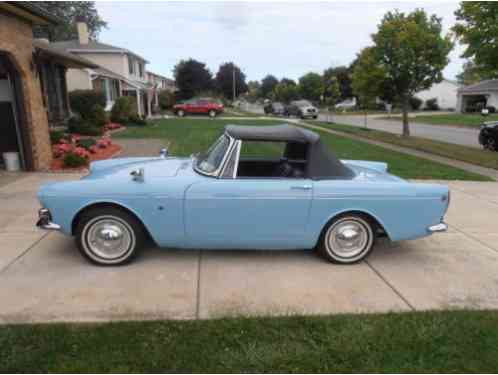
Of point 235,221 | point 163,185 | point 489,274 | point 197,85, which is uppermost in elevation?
point 197,85

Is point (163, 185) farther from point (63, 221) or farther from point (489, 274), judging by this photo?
point (489, 274)

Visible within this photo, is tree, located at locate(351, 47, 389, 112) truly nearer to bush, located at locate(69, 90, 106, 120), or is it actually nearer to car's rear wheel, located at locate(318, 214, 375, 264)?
bush, located at locate(69, 90, 106, 120)

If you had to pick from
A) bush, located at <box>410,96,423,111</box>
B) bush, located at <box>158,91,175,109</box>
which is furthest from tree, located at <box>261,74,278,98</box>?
bush, located at <box>158,91,175,109</box>

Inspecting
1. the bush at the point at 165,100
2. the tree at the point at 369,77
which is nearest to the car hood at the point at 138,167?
the tree at the point at 369,77

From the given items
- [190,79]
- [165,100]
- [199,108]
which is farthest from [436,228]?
[190,79]

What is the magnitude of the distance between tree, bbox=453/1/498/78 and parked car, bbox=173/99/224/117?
22682mm

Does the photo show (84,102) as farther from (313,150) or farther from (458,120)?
(458,120)

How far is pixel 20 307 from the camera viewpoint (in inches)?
117

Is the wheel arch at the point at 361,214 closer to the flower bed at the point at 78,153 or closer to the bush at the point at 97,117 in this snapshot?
the flower bed at the point at 78,153

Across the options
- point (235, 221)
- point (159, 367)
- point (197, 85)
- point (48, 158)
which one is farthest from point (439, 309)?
point (197, 85)

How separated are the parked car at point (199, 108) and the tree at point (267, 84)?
55.3 m

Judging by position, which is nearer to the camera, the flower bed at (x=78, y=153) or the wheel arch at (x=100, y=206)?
the wheel arch at (x=100, y=206)

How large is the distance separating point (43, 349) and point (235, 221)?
183 centimetres

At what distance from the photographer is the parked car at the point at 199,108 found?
3131 centimetres
